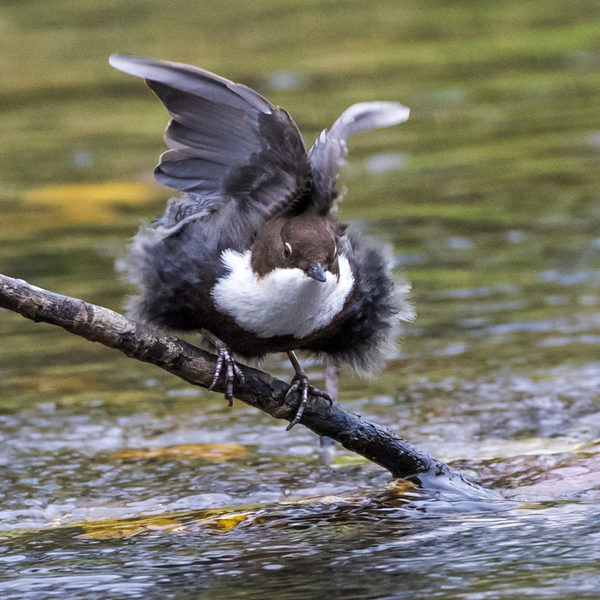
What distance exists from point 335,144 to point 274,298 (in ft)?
1.68

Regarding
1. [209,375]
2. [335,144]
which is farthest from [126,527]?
[335,144]

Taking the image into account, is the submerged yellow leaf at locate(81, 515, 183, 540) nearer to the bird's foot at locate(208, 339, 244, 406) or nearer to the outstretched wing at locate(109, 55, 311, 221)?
the bird's foot at locate(208, 339, 244, 406)

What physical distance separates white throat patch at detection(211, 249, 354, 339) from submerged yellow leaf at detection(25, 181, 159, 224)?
5065mm

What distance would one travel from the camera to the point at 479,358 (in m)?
6.39

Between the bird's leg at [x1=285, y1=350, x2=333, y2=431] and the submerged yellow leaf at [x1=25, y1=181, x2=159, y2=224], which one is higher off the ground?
the submerged yellow leaf at [x1=25, y1=181, x2=159, y2=224]

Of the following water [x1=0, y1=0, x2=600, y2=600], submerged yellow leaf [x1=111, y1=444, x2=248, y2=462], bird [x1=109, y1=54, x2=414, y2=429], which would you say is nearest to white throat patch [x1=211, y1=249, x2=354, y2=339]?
bird [x1=109, y1=54, x2=414, y2=429]

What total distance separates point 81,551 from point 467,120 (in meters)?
7.60

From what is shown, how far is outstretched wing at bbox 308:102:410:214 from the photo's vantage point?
4.05 meters

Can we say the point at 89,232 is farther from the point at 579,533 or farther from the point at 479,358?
the point at 579,533

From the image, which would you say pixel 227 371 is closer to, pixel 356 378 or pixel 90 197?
pixel 356 378

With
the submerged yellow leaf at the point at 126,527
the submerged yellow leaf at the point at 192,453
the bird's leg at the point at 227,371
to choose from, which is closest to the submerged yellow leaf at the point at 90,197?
the submerged yellow leaf at the point at 192,453

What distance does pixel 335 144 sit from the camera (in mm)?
4090

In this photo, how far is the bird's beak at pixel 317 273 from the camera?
12.6 ft

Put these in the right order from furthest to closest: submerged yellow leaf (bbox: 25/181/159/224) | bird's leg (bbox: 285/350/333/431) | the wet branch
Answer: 1. submerged yellow leaf (bbox: 25/181/159/224)
2. bird's leg (bbox: 285/350/333/431)
3. the wet branch
